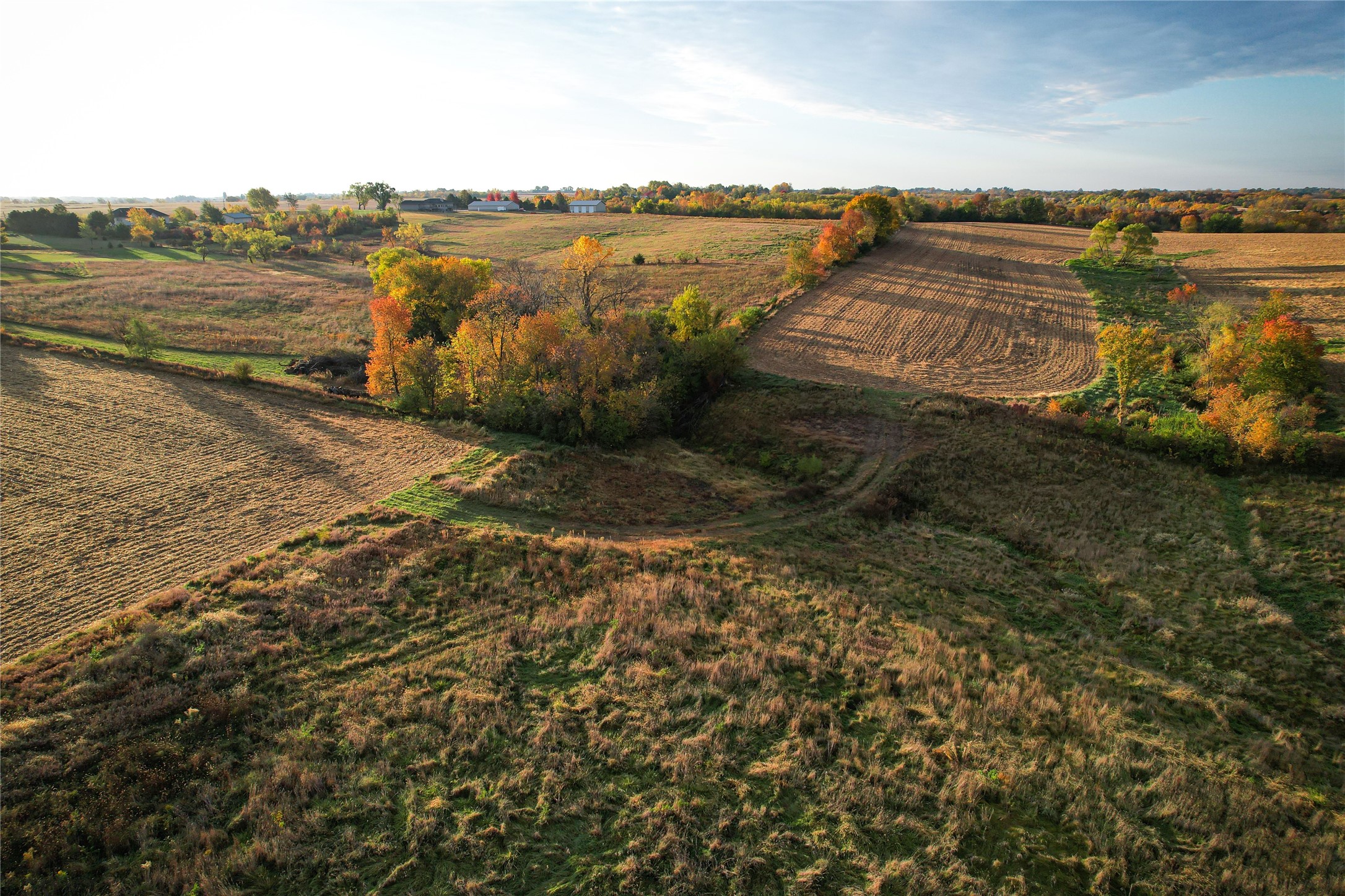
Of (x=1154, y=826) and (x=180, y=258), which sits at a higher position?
(x=180, y=258)

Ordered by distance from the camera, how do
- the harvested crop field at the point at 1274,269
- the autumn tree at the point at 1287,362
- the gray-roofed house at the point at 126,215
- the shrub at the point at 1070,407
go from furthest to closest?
the gray-roofed house at the point at 126,215 → the harvested crop field at the point at 1274,269 → the shrub at the point at 1070,407 → the autumn tree at the point at 1287,362

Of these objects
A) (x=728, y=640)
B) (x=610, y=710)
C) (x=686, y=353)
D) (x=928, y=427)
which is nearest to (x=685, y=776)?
(x=610, y=710)

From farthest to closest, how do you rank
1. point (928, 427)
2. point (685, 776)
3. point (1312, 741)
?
point (928, 427), point (1312, 741), point (685, 776)

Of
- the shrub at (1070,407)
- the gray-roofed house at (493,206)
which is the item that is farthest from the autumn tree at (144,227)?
the shrub at (1070,407)

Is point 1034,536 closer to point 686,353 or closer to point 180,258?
point 686,353

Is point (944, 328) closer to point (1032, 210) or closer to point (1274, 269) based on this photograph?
point (1274, 269)

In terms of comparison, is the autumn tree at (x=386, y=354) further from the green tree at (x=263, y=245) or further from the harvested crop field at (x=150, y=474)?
the green tree at (x=263, y=245)
